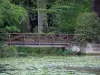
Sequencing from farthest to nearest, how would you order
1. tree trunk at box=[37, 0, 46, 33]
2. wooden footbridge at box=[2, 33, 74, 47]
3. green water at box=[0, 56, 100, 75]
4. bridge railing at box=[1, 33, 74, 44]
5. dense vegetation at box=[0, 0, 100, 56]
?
tree trunk at box=[37, 0, 46, 33] → bridge railing at box=[1, 33, 74, 44] → wooden footbridge at box=[2, 33, 74, 47] → dense vegetation at box=[0, 0, 100, 56] → green water at box=[0, 56, 100, 75]

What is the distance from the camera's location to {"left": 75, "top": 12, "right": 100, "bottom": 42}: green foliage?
26.2 m

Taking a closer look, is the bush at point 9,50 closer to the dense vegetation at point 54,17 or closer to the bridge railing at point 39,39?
the bridge railing at point 39,39

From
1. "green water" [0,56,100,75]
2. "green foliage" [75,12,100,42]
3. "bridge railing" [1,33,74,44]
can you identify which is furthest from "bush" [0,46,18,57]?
"green water" [0,56,100,75]

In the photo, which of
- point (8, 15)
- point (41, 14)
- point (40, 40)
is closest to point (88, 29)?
point (40, 40)

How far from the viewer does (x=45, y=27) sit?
3228 cm

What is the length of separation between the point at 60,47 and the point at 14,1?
29.0 feet

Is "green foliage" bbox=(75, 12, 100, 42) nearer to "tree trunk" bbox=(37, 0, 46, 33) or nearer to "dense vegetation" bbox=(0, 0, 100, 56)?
"dense vegetation" bbox=(0, 0, 100, 56)

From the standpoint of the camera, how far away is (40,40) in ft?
87.4

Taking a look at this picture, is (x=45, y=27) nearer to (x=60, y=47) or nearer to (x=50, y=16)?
(x=50, y=16)

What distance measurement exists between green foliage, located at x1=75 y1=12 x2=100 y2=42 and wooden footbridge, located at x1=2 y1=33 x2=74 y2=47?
1.03 meters

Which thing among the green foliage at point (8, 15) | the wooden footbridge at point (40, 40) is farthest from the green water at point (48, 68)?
the wooden footbridge at point (40, 40)

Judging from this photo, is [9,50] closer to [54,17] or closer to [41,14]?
[41,14]

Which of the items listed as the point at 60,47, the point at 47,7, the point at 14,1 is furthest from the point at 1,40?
the point at 47,7

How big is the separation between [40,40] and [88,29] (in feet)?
13.3
